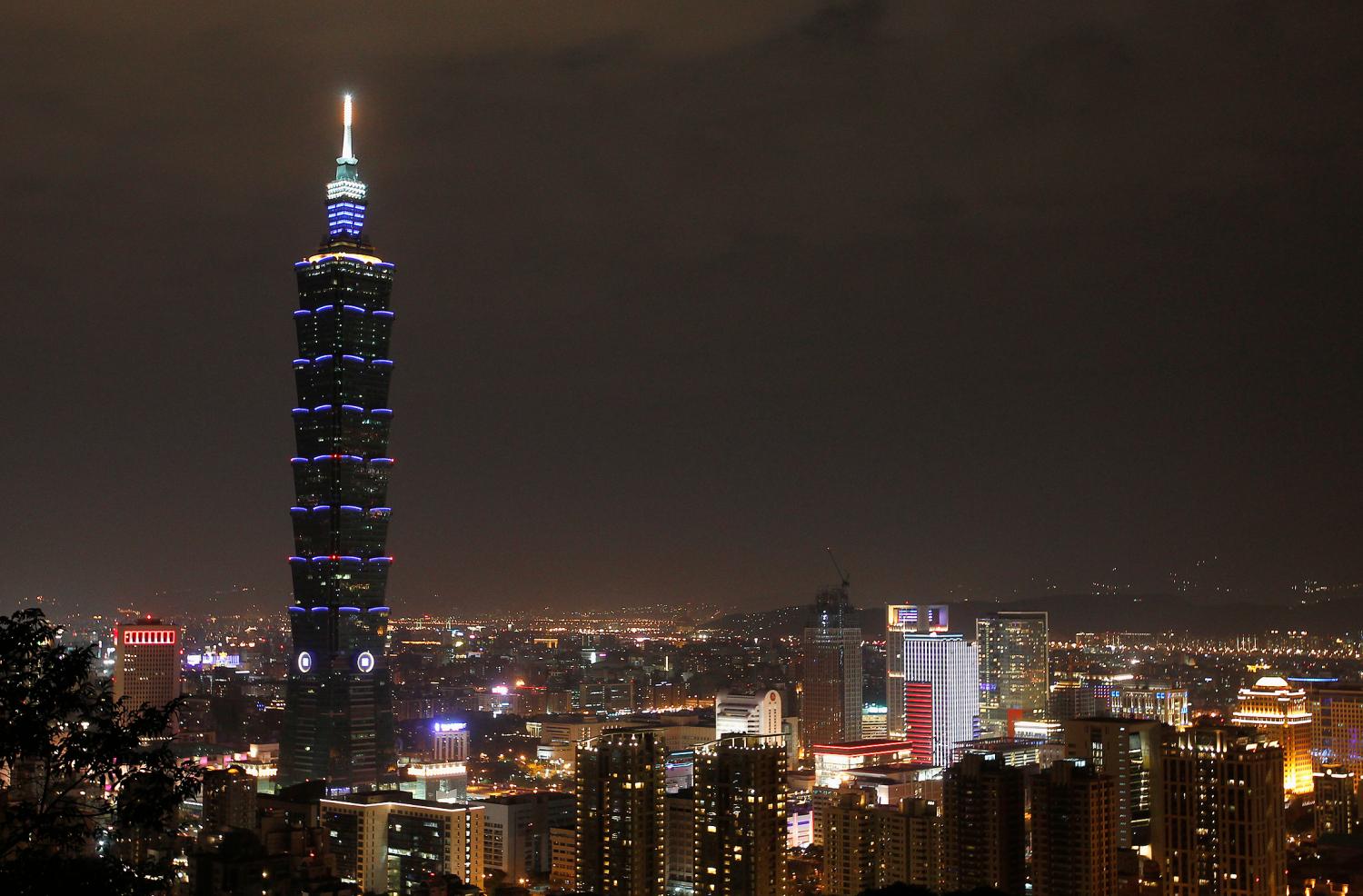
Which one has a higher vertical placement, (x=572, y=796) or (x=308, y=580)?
(x=308, y=580)

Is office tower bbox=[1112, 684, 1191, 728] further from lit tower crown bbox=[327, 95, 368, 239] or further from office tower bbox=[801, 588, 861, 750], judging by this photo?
lit tower crown bbox=[327, 95, 368, 239]

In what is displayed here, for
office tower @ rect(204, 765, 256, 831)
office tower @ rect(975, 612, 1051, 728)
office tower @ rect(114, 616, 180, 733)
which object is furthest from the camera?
office tower @ rect(975, 612, 1051, 728)

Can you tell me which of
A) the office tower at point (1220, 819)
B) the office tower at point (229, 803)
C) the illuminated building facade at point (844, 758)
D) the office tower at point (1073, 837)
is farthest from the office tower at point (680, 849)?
the illuminated building facade at point (844, 758)

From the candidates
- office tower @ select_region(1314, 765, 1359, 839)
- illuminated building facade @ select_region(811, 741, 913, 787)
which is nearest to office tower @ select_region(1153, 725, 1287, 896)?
office tower @ select_region(1314, 765, 1359, 839)

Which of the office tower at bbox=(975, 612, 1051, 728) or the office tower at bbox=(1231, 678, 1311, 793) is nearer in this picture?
the office tower at bbox=(1231, 678, 1311, 793)

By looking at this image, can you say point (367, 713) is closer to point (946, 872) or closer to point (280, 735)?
point (280, 735)

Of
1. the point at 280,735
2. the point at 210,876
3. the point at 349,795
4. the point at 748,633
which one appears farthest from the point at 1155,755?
the point at 748,633
